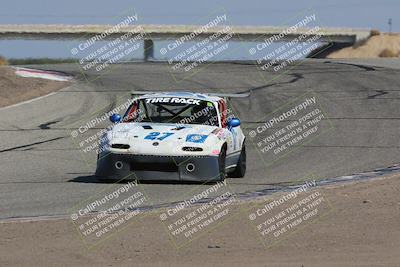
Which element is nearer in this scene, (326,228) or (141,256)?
(141,256)

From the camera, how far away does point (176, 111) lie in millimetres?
13891

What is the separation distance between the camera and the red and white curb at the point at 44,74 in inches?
1109

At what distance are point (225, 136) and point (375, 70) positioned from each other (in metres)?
17.4

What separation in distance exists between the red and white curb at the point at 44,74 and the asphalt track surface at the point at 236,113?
22.3 inches

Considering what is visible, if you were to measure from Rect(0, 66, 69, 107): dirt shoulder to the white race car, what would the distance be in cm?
1000

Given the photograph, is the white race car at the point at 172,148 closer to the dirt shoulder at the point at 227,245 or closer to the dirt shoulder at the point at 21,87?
the dirt shoulder at the point at 227,245

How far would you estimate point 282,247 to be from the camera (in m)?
8.12

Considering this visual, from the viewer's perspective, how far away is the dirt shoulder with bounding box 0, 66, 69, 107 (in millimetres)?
23656

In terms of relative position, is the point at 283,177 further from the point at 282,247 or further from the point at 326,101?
the point at 326,101

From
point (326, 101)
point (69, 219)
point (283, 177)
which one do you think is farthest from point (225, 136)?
point (326, 101)

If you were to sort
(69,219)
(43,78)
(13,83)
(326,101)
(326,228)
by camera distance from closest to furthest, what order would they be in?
(326,228), (69,219), (326,101), (13,83), (43,78)
